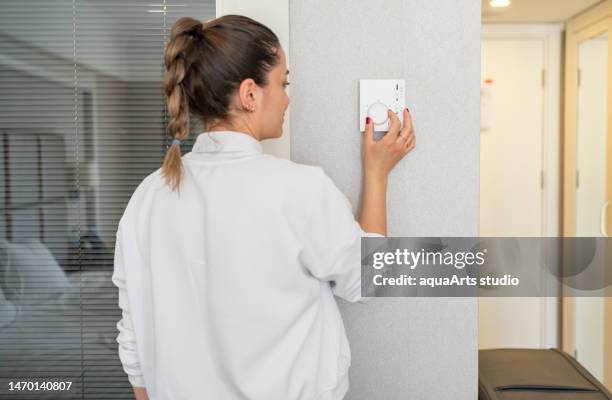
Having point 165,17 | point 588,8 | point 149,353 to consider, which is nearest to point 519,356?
point 149,353

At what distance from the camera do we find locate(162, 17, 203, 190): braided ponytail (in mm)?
938

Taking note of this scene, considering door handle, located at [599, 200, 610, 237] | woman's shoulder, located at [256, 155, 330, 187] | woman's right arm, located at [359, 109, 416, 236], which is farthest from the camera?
door handle, located at [599, 200, 610, 237]

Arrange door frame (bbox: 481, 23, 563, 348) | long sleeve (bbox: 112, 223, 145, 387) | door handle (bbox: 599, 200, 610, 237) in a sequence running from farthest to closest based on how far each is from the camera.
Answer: door frame (bbox: 481, 23, 563, 348) < door handle (bbox: 599, 200, 610, 237) < long sleeve (bbox: 112, 223, 145, 387)

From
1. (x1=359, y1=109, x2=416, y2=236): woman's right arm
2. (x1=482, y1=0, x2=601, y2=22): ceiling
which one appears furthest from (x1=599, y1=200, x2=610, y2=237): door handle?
(x1=359, y1=109, x2=416, y2=236): woman's right arm

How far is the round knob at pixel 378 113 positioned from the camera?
125cm

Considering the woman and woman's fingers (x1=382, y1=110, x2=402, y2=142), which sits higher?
woman's fingers (x1=382, y1=110, x2=402, y2=142)

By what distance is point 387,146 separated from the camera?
1.23 metres

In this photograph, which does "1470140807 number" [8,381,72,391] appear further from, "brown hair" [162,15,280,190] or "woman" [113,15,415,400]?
"brown hair" [162,15,280,190]

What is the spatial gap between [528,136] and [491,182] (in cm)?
36

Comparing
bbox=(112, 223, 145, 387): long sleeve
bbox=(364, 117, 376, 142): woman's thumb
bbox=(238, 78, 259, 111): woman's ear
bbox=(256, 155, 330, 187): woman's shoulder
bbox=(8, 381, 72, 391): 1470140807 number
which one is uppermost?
bbox=(238, 78, 259, 111): woman's ear

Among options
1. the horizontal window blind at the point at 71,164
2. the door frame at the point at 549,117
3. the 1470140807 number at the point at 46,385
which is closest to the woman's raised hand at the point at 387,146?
the horizontal window blind at the point at 71,164

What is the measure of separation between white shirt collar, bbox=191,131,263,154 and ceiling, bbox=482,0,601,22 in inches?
93.3

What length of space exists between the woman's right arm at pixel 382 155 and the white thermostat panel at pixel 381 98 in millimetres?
18

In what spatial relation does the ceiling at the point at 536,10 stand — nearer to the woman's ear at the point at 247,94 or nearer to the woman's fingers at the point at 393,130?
the woman's fingers at the point at 393,130
